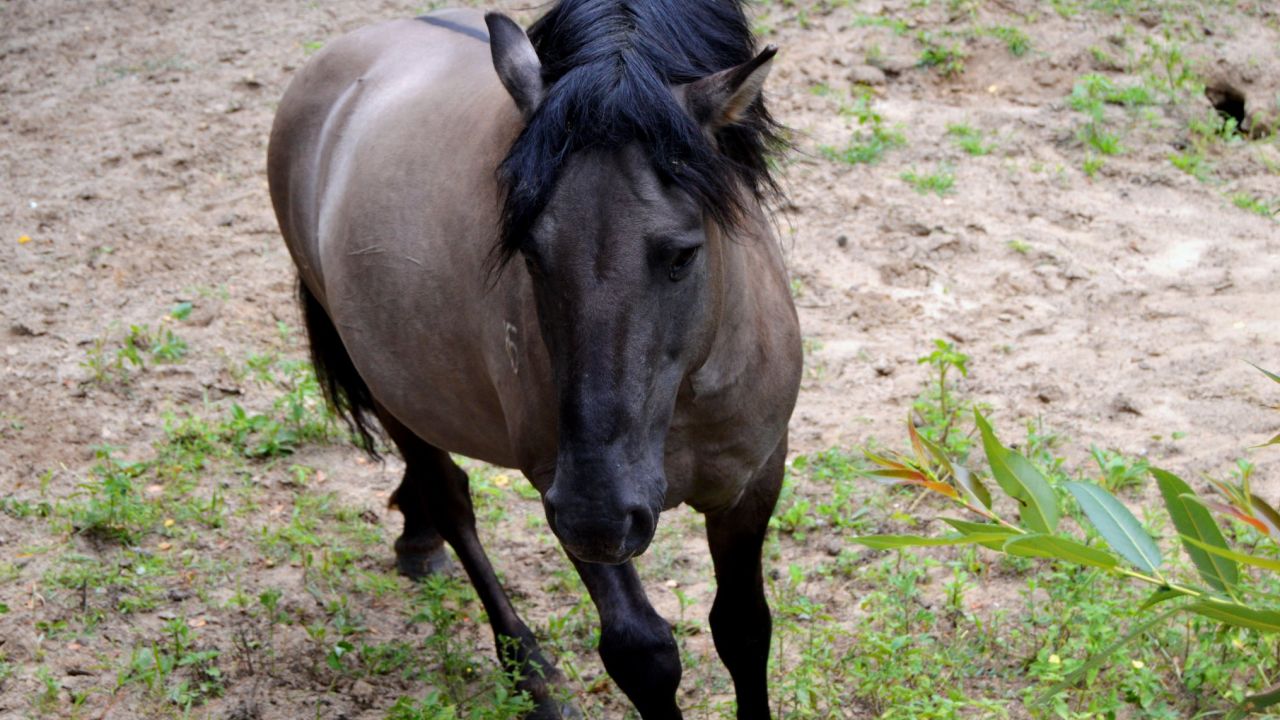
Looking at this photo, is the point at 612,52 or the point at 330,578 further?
the point at 330,578

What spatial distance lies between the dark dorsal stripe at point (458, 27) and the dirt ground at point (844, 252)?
1199mm

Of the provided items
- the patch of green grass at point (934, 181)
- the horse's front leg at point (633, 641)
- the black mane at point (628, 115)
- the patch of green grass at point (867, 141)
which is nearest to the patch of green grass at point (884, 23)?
the patch of green grass at point (867, 141)

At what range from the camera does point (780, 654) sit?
3.44 m

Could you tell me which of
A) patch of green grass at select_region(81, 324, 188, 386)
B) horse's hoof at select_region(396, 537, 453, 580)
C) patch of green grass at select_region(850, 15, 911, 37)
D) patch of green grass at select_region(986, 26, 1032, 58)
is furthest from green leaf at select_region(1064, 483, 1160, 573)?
patch of green grass at select_region(850, 15, 911, 37)

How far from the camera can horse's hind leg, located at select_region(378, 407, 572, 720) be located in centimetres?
353

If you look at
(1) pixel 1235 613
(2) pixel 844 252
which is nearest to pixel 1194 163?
(2) pixel 844 252

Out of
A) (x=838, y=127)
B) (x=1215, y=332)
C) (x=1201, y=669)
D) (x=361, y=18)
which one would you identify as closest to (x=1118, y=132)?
(x=838, y=127)

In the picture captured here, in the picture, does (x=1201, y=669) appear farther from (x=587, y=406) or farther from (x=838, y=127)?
(x=838, y=127)

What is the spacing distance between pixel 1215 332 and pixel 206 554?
391 cm

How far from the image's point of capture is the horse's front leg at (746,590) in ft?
10.1

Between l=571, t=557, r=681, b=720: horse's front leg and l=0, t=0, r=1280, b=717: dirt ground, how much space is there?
0.87 m

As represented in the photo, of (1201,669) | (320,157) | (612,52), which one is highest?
(612,52)

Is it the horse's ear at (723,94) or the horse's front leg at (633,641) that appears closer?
the horse's ear at (723,94)

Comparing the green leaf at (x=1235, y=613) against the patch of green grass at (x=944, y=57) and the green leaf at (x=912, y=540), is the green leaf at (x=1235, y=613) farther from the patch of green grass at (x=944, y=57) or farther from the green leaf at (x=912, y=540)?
the patch of green grass at (x=944, y=57)
